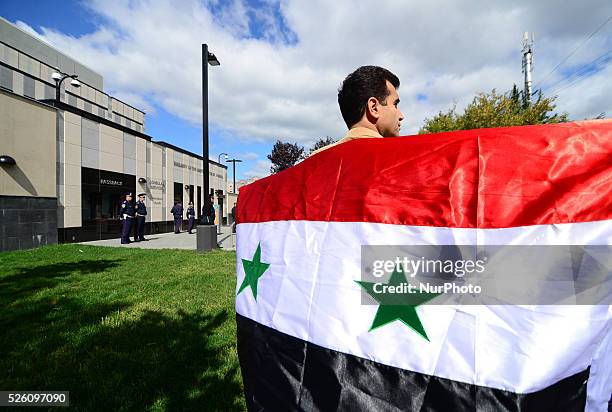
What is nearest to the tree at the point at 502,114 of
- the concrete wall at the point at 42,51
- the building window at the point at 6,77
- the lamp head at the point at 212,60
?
the lamp head at the point at 212,60

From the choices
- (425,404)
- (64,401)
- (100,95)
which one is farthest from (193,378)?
(100,95)

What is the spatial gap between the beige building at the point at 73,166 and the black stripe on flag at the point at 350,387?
1496 centimetres

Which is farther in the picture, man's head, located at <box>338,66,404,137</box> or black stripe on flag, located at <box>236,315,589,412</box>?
man's head, located at <box>338,66,404,137</box>

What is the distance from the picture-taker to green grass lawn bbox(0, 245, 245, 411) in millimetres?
3006

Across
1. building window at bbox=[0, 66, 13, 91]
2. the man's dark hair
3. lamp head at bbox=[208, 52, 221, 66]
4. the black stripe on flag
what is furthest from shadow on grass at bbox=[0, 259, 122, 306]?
building window at bbox=[0, 66, 13, 91]

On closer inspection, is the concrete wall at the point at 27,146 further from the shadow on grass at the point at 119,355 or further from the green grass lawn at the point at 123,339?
the shadow on grass at the point at 119,355

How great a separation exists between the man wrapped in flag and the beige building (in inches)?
600

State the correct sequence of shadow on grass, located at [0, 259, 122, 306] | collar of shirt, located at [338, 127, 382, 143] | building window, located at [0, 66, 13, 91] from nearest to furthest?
collar of shirt, located at [338, 127, 382, 143], shadow on grass, located at [0, 259, 122, 306], building window, located at [0, 66, 13, 91]

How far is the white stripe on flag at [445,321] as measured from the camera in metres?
1.09

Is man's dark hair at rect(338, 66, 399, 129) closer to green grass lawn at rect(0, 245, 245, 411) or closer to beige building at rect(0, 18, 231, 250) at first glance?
green grass lawn at rect(0, 245, 245, 411)

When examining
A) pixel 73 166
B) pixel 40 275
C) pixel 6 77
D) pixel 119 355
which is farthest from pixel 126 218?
pixel 119 355

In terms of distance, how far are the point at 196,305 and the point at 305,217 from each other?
452cm

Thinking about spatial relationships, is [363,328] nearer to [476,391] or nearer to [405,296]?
[405,296]

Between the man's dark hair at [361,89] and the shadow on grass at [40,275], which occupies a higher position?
the man's dark hair at [361,89]
